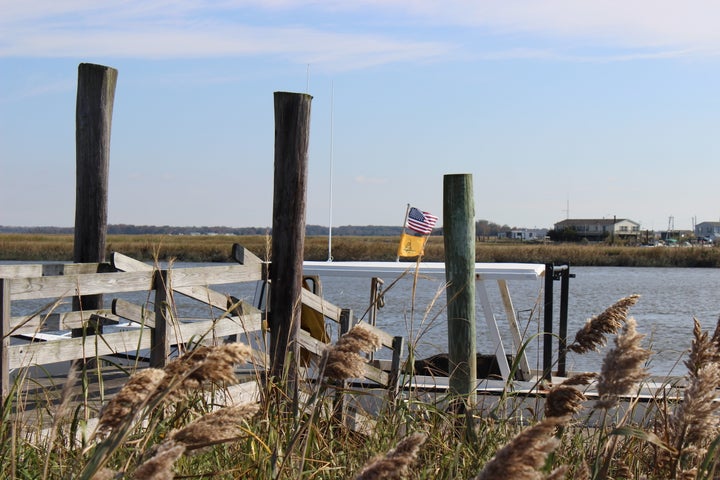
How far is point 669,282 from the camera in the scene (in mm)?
37312

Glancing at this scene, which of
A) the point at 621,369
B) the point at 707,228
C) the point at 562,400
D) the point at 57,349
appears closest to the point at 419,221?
the point at 57,349

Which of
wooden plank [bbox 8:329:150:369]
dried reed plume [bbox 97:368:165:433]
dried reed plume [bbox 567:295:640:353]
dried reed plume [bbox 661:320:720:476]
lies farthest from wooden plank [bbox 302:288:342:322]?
dried reed plume [bbox 97:368:165:433]

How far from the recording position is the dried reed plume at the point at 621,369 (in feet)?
4.92

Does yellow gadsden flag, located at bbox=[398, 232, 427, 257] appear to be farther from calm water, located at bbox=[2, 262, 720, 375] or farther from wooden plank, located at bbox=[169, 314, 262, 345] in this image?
wooden plank, located at bbox=[169, 314, 262, 345]

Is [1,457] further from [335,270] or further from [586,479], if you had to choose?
[335,270]

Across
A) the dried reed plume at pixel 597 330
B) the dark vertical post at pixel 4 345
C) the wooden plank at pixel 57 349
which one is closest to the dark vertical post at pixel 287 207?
the wooden plank at pixel 57 349

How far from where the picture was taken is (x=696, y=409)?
1.65m

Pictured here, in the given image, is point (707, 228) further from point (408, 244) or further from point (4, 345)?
point (4, 345)

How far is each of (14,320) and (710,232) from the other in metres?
171

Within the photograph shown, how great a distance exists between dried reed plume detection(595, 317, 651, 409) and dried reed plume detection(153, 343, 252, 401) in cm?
59

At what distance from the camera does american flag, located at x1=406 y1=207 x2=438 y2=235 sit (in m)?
9.30

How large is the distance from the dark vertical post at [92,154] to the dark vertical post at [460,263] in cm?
308

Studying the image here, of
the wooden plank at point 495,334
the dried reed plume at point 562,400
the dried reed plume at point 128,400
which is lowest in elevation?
the wooden plank at point 495,334

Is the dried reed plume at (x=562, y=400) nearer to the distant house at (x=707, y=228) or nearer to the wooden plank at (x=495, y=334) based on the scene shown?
the wooden plank at (x=495, y=334)
